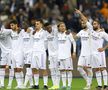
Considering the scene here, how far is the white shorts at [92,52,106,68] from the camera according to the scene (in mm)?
26766

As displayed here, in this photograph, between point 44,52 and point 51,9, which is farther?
point 51,9

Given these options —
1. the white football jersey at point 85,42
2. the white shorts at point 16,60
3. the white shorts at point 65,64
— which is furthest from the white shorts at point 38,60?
the white football jersey at point 85,42

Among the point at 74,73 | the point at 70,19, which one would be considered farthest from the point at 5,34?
the point at 70,19

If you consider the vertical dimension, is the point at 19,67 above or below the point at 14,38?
below

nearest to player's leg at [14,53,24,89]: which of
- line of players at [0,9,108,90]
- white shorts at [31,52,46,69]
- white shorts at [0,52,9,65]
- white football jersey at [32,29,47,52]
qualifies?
line of players at [0,9,108,90]

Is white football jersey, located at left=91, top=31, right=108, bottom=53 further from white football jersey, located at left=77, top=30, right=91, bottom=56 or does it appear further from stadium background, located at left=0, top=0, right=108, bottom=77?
stadium background, located at left=0, top=0, right=108, bottom=77

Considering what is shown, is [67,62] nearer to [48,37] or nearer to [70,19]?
[48,37]

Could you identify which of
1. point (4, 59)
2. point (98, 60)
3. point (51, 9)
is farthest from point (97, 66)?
point (51, 9)

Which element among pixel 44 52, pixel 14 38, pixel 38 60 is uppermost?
pixel 14 38

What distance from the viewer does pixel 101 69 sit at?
2695 centimetres

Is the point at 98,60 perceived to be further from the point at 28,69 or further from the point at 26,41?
the point at 26,41

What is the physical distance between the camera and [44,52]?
2759 centimetres

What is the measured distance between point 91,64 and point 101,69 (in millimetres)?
510

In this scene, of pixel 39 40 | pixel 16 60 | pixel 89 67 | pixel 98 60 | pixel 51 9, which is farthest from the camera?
pixel 51 9
